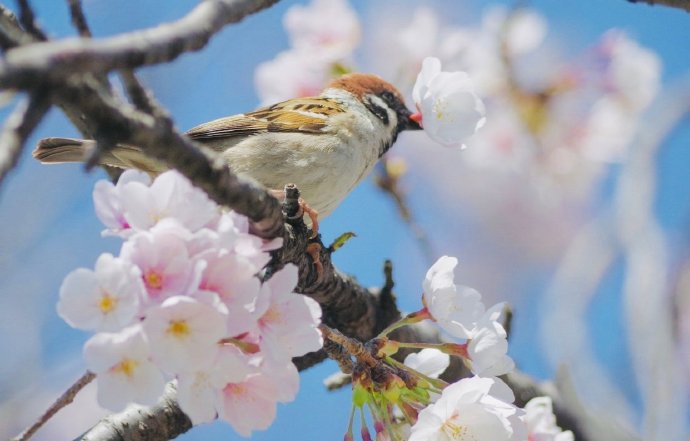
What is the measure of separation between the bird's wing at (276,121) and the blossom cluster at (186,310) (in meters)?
1.53

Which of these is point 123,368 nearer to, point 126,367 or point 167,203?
point 126,367

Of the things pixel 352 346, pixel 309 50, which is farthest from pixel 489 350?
pixel 309 50

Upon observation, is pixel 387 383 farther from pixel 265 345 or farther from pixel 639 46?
pixel 639 46

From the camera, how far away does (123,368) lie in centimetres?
127

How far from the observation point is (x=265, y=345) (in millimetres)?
1372

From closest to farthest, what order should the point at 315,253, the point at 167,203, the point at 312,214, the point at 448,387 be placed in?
the point at 167,203 < the point at 448,387 < the point at 312,214 < the point at 315,253

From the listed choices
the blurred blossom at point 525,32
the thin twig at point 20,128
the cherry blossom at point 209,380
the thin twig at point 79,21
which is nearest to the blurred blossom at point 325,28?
the blurred blossom at point 525,32

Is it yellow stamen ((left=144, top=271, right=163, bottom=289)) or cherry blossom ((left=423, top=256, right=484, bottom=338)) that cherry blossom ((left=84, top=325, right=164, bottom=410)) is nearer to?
yellow stamen ((left=144, top=271, right=163, bottom=289))

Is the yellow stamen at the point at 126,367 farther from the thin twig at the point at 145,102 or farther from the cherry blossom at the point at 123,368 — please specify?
the thin twig at the point at 145,102

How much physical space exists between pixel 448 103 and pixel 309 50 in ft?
4.79

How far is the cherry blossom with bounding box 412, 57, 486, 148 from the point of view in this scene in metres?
1.95

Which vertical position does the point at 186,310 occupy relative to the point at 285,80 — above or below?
below

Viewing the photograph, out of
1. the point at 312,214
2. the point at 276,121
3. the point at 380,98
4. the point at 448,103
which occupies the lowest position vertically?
the point at 312,214

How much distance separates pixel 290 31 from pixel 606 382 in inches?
78.4
